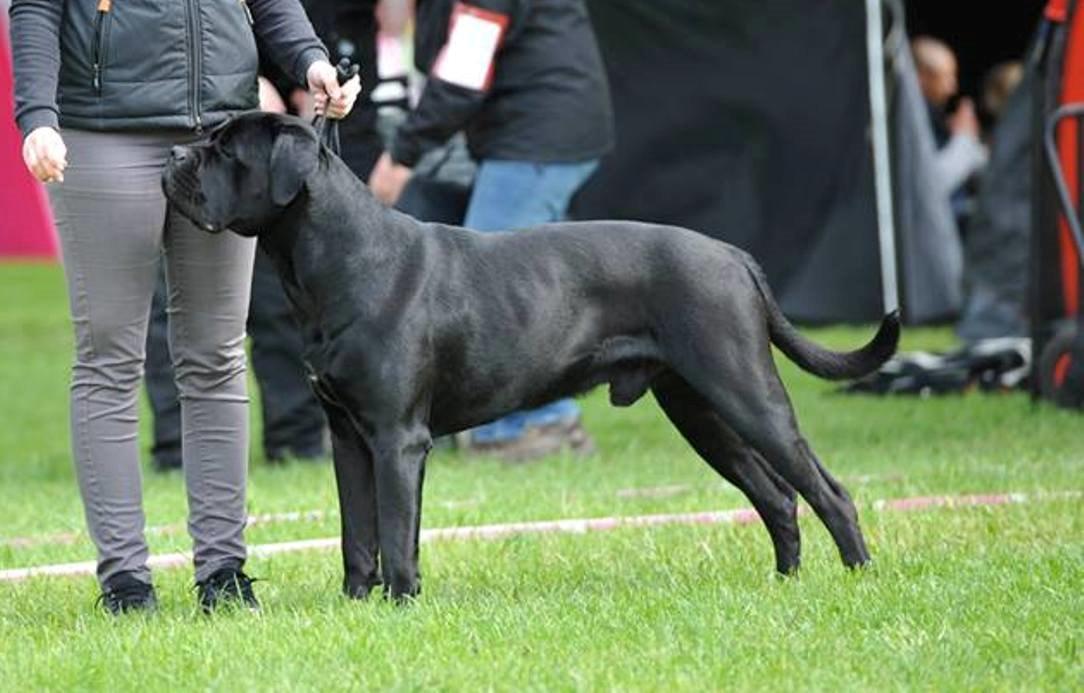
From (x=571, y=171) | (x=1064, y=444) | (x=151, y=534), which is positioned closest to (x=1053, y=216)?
(x=1064, y=444)

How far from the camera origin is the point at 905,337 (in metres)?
14.0

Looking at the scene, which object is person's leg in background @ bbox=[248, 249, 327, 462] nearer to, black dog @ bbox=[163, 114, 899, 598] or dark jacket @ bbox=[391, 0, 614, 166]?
dark jacket @ bbox=[391, 0, 614, 166]

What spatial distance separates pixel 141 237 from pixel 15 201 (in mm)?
15789

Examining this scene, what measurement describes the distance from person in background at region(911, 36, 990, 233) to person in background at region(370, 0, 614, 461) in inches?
271

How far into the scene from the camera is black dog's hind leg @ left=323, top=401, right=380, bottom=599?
5621 mm

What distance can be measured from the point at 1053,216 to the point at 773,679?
234 inches

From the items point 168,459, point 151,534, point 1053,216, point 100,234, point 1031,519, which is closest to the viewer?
point 100,234

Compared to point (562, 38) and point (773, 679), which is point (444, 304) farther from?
point (562, 38)

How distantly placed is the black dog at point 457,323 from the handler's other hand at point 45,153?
28 centimetres

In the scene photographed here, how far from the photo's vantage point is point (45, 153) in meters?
5.11

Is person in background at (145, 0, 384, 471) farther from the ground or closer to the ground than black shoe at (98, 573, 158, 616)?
closer to the ground

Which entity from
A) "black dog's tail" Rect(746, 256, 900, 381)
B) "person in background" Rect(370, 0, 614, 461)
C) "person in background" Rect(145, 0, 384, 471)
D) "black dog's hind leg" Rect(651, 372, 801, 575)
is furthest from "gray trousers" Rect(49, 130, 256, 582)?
"person in background" Rect(145, 0, 384, 471)

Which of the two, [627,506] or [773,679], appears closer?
[773,679]

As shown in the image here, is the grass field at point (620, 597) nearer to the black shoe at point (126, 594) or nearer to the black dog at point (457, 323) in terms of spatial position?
the black shoe at point (126, 594)
